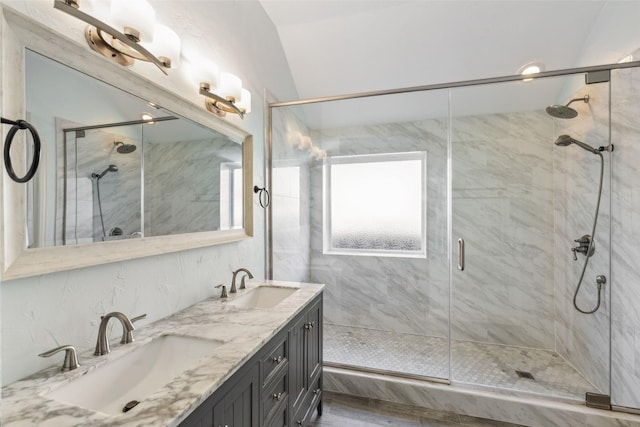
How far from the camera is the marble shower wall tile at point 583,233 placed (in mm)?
1915

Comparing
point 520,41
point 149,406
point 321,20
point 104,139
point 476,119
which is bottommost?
point 149,406

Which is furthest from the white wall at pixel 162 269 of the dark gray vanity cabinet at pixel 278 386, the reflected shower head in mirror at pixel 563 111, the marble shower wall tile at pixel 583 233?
the marble shower wall tile at pixel 583 233

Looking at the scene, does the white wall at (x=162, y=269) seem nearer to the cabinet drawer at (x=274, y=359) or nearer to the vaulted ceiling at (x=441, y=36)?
the vaulted ceiling at (x=441, y=36)

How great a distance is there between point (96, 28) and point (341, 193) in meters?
2.20

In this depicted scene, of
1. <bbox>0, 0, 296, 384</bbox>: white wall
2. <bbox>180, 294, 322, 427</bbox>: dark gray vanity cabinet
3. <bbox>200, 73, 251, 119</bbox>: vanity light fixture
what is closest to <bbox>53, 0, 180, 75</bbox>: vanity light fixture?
<bbox>0, 0, 296, 384</bbox>: white wall

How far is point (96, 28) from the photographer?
0.95 meters

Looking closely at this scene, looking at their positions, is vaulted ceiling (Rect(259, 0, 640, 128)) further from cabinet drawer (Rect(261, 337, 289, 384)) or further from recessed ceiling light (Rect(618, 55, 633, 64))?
cabinet drawer (Rect(261, 337, 289, 384))

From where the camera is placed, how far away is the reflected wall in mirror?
2.73 feet

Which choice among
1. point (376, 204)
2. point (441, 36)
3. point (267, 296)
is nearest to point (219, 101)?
point (267, 296)

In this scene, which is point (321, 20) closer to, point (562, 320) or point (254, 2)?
point (254, 2)

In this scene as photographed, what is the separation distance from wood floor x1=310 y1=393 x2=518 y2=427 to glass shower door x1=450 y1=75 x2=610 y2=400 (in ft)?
1.15

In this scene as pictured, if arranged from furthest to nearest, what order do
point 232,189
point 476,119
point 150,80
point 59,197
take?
point 476,119 → point 232,189 → point 150,80 → point 59,197

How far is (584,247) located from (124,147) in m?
2.92

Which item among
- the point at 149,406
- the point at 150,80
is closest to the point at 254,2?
the point at 150,80
